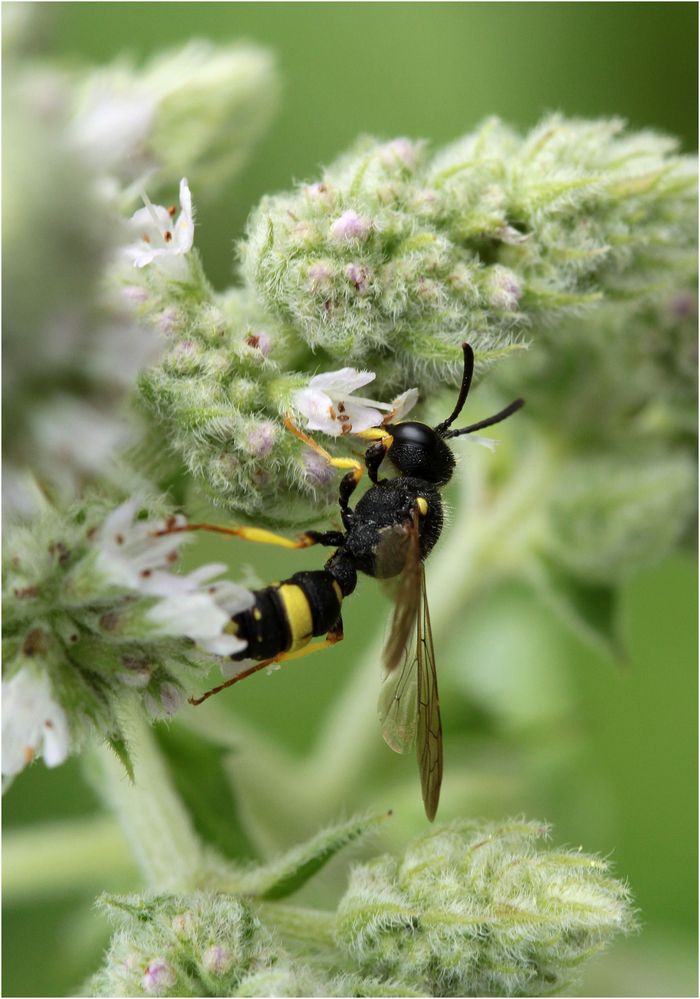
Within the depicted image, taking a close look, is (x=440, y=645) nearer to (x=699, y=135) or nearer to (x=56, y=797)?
(x=56, y=797)

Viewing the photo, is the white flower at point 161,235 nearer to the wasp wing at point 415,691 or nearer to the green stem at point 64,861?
the wasp wing at point 415,691

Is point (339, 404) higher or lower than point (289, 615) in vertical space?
higher

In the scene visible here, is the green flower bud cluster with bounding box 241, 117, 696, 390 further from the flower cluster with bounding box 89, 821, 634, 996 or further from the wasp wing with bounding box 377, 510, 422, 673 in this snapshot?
the flower cluster with bounding box 89, 821, 634, 996

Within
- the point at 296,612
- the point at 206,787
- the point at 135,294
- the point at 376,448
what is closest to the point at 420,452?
the point at 376,448

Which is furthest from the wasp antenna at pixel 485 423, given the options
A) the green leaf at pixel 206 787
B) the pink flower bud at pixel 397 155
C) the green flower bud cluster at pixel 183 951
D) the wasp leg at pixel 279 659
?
the green flower bud cluster at pixel 183 951

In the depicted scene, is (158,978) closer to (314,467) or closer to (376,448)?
(314,467)

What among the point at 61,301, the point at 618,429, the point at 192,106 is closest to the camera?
the point at 61,301
